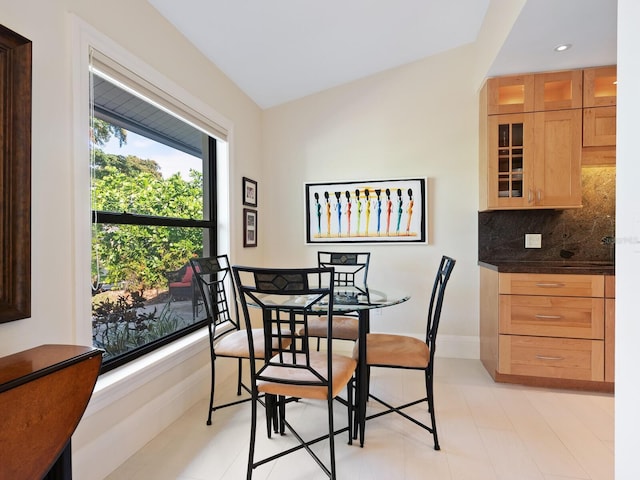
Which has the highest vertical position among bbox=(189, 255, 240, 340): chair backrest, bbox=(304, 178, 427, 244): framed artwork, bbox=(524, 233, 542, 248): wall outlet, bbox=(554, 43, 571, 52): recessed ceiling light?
bbox=(554, 43, 571, 52): recessed ceiling light

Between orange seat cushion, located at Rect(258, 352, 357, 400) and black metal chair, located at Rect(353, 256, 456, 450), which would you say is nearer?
orange seat cushion, located at Rect(258, 352, 357, 400)

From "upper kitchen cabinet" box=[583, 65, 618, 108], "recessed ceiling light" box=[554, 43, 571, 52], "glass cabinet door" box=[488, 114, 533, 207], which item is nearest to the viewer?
"recessed ceiling light" box=[554, 43, 571, 52]

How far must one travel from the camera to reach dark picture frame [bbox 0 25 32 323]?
1188mm

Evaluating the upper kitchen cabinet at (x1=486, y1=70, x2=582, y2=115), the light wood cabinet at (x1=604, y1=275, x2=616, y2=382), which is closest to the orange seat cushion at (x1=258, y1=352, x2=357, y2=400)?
the light wood cabinet at (x1=604, y1=275, x2=616, y2=382)

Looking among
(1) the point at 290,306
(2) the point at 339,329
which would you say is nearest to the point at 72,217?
(1) the point at 290,306

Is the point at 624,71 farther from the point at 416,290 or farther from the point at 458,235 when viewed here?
the point at 416,290

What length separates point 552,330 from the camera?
2.48m

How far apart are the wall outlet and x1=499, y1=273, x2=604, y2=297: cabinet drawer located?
0.61 m

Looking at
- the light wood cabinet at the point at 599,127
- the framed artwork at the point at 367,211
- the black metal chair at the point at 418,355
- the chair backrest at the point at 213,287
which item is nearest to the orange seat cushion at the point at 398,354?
the black metal chair at the point at 418,355

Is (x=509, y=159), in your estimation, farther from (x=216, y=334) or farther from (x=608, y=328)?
(x=216, y=334)

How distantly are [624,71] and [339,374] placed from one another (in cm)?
161

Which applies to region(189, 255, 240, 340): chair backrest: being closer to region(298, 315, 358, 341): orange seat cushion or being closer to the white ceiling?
region(298, 315, 358, 341): orange seat cushion

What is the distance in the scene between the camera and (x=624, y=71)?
3.56ft

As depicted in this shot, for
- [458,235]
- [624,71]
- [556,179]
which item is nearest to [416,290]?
[458,235]
